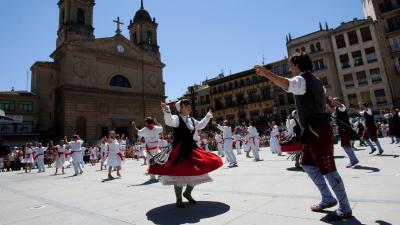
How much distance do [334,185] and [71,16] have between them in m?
41.9

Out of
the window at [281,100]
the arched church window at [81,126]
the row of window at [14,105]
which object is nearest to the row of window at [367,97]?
the window at [281,100]

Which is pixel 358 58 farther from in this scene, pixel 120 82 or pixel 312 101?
pixel 312 101

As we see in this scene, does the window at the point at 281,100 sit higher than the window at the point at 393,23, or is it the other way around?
the window at the point at 393,23

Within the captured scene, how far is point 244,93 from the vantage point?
48344 mm

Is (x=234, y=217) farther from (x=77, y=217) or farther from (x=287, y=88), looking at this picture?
(x=77, y=217)

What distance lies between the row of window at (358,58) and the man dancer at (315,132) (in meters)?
40.1

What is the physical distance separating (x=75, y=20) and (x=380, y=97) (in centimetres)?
4359

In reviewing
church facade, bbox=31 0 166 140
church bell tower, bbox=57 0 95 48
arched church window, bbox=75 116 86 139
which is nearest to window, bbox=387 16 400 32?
church facade, bbox=31 0 166 140

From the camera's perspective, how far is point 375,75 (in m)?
35.6

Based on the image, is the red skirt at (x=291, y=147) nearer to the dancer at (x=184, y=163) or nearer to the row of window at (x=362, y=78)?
the dancer at (x=184, y=163)

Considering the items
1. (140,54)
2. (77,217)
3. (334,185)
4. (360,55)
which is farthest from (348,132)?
(140,54)

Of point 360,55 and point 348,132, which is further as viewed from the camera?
point 360,55

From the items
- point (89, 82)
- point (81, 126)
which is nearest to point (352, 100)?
point (89, 82)

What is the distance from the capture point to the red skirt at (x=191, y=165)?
4.17 metres
